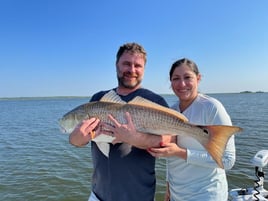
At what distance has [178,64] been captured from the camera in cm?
343

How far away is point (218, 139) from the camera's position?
2.79 m

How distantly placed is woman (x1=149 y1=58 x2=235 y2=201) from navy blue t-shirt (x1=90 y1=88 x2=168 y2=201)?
22cm

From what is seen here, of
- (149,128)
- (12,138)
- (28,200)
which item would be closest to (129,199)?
(149,128)

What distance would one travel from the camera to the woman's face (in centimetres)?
332

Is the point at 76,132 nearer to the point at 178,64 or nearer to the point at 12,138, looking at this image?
the point at 178,64

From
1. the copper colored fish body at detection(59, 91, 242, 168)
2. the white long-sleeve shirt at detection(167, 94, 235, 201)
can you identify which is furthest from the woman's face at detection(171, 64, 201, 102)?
the copper colored fish body at detection(59, 91, 242, 168)

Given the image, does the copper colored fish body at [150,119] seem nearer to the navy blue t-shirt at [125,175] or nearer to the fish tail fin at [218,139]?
the fish tail fin at [218,139]

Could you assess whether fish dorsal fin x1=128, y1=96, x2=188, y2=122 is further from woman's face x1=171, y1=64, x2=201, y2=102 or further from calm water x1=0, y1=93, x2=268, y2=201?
calm water x1=0, y1=93, x2=268, y2=201

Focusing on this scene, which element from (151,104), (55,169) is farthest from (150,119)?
(55,169)

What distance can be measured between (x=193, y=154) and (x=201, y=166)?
Result: 0.77ft

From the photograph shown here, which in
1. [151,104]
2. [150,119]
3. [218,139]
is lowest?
[218,139]

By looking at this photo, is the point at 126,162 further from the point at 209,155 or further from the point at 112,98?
the point at 209,155

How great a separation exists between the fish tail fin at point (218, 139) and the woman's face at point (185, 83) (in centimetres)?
65

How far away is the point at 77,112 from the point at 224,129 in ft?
5.92
